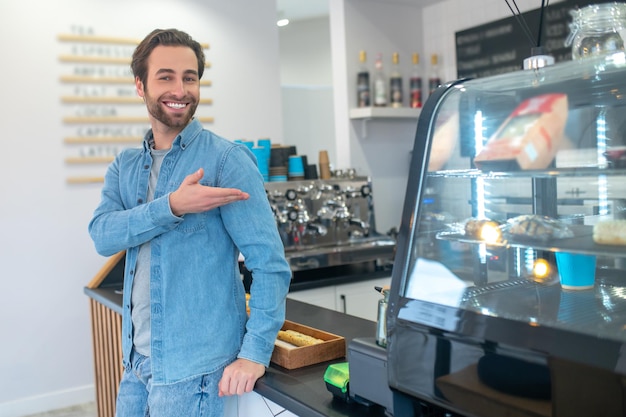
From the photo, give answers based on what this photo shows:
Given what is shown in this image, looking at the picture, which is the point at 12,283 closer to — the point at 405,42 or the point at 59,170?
the point at 59,170

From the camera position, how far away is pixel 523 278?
4.47ft

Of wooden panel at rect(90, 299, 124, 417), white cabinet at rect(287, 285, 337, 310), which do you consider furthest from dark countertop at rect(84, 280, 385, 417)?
white cabinet at rect(287, 285, 337, 310)

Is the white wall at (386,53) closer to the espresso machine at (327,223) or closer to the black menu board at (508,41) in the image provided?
the black menu board at (508,41)

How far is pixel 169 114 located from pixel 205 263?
1.24ft

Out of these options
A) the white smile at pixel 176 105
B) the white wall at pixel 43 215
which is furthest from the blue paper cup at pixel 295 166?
the white smile at pixel 176 105

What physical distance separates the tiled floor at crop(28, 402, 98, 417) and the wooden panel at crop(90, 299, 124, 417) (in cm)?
85

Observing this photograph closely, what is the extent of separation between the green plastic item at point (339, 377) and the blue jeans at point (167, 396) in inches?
11.3

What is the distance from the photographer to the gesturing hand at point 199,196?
1.50 meters

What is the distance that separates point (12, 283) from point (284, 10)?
4395mm

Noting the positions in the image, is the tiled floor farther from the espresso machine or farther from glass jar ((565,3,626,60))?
glass jar ((565,3,626,60))

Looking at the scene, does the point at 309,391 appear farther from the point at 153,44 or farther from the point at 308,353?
the point at 153,44

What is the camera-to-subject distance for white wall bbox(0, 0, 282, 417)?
3973mm

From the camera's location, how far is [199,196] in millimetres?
1503

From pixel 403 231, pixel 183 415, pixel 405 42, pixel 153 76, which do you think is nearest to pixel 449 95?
pixel 403 231
